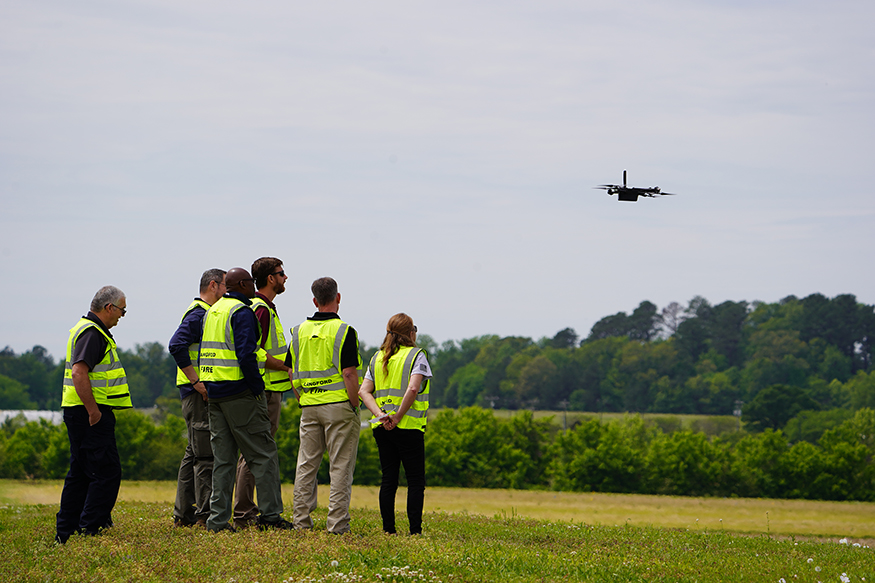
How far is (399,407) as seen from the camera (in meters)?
9.69

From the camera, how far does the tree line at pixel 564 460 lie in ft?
131

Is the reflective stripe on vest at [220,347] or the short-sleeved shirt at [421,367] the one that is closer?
the reflective stripe on vest at [220,347]

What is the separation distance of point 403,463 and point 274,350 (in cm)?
203

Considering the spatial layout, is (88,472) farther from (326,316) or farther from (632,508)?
(632,508)

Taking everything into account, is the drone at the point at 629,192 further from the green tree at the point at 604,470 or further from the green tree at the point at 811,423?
the green tree at the point at 811,423

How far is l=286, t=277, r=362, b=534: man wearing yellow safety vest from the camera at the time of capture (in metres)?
9.66

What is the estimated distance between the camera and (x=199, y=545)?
8766 millimetres

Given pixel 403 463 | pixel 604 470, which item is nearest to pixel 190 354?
pixel 403 463

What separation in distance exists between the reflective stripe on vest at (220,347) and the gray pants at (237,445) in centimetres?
30

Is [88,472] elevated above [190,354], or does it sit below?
below

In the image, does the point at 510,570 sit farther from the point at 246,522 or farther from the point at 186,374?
the point at 186,374

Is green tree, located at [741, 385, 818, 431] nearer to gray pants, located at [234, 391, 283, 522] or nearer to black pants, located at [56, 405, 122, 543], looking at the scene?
gray pants, located at [234, 391, 283, 522]

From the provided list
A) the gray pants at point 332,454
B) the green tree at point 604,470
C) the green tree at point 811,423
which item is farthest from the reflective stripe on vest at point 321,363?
the green tree at point 811,423

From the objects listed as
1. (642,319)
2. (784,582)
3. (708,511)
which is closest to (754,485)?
(708,511)
